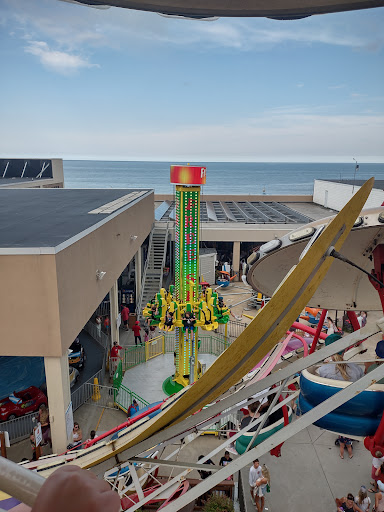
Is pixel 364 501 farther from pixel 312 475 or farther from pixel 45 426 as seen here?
pixel 45 426

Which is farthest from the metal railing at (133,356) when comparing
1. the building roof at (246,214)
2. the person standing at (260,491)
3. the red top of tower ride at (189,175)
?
the building roof at (246,214)

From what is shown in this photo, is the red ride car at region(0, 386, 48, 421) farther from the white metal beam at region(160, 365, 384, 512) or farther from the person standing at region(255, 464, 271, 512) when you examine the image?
the white metal beam at region(160, 365, 384, 512)

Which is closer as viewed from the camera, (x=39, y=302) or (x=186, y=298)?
(x=39, y=302)

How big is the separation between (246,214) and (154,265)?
1618 centimetres

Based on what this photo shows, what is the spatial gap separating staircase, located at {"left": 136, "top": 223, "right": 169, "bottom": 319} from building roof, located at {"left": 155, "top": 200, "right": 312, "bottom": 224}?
4.08 metres

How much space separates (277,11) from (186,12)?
9.13 feet

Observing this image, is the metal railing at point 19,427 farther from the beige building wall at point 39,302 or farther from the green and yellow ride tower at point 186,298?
the green and yellow ride tower at point 186,298

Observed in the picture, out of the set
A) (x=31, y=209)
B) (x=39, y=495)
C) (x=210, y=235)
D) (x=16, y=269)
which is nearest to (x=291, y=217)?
(x=210, y=235)

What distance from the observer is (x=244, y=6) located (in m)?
11.8

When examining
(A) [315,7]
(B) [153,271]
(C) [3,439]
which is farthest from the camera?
(B) [153,271]

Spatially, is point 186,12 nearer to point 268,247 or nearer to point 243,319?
point 268,247

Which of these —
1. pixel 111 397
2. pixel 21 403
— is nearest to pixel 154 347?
pixel 111 397

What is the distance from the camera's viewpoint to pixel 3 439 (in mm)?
10148

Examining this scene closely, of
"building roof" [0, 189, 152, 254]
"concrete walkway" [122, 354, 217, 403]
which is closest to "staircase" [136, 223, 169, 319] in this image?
"concrete walkway" [122, 354, 217, 403]
